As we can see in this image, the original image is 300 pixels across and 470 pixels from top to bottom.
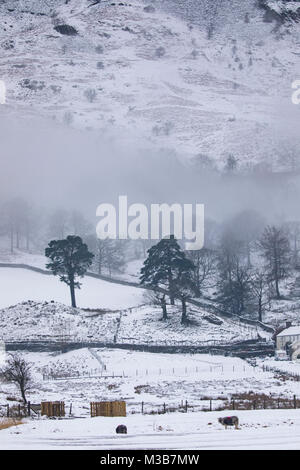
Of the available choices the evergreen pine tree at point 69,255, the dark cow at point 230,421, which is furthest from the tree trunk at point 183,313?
the dark cow at point 230,421

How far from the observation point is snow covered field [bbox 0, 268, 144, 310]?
3100 inches

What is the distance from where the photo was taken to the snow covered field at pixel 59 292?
78750 mm

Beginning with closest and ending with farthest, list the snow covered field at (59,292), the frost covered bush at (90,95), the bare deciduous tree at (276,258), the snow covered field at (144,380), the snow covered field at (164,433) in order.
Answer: the snow covered field at (164,433) → the snow covered field at (144,380) → the snow covered field at (59,292) → the bare deciduous tree at (276,258) → the frost covered bush at (90,95)

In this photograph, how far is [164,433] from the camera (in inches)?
1039

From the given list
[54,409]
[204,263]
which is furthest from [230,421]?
[204,263]

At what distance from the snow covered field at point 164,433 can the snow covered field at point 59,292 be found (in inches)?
1824

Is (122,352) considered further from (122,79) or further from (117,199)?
(122,79)

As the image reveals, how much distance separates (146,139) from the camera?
161 m

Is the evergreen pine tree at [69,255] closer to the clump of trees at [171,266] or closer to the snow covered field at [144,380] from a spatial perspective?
the clump of trees at [171,266]

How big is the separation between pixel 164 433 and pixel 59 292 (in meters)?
57.6

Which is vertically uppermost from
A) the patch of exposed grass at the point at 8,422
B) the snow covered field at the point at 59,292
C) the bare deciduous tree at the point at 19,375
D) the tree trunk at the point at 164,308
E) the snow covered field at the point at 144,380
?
the snow covered field at the point at 59,292

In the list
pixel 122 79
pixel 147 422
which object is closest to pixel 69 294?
pixel 147 422

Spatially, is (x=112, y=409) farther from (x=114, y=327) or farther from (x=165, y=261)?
(x=165, y=261)

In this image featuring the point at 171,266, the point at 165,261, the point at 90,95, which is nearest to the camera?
the point at 171,266
